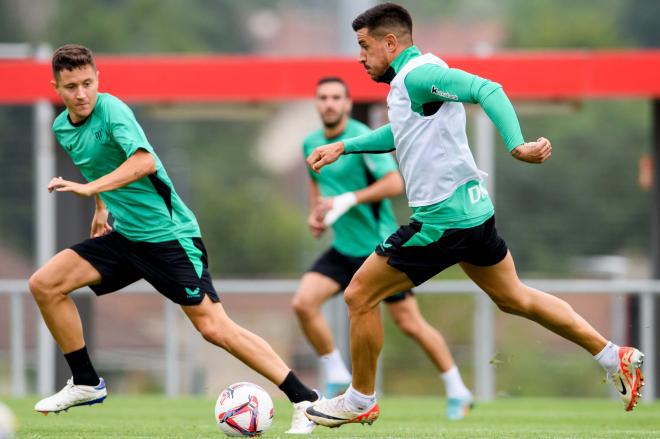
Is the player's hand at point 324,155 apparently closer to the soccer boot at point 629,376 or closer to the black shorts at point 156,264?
the black shorts at point 156,264

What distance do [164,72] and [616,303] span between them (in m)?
4.88

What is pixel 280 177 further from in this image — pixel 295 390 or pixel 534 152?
pixel 534 152

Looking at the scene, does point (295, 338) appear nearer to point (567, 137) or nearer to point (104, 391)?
point (104, 391)

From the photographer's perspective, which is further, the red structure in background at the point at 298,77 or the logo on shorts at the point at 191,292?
the red structure in background at the point at 298,77

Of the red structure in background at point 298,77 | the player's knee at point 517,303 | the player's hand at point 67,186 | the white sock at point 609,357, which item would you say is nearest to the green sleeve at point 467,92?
the player's knee at point 517,303

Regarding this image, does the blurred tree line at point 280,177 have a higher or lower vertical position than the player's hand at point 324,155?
higher

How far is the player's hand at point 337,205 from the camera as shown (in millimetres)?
9742

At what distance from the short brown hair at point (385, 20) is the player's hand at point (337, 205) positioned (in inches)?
103

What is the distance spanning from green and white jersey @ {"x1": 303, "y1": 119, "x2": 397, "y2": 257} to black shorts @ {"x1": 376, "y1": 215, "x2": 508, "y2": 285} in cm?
290

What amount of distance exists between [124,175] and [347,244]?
3072mm

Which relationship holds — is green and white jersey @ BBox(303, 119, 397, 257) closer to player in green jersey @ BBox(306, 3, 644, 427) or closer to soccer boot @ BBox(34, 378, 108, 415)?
player in green jersey @ BBox(306, 3, 644, 427)

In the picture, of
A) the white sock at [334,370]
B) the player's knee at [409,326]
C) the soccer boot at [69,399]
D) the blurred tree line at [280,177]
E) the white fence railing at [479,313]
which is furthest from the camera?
the blurred tree line at [280,177]

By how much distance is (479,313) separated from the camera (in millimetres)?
12664

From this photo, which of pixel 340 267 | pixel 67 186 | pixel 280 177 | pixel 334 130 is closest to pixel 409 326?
pixel 340 267
